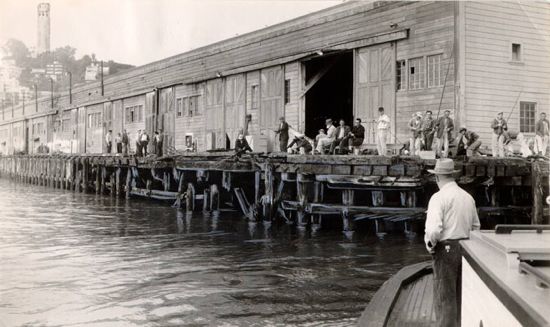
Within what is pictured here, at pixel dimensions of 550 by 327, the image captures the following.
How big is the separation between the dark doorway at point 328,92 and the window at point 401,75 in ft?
13.5

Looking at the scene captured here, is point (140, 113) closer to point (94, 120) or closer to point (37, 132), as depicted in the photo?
point (94, 120)

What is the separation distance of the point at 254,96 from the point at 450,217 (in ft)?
72.4

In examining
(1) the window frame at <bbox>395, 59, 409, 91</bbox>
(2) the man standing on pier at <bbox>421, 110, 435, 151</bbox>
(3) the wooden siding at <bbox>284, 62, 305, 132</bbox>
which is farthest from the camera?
(3) the wooden siding at <bbox>284, 62, 305, 132</bbox>

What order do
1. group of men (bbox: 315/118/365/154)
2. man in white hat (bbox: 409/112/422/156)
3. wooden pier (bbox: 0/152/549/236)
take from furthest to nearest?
group of men (bbox: 315/118/365/154)
man in white hat (bbox: 409/112/422/156)
wooden pier (bbox: 0/152/549/236)

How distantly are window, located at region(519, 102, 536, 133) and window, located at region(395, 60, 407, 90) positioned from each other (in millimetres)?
3626

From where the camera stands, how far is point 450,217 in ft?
15.9

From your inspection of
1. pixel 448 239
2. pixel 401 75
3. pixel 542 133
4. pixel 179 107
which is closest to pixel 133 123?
pixel 179 107

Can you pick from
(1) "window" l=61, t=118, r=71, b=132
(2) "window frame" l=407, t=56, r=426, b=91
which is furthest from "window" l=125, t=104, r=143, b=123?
(2) "window frame" l=407, t=56, r=426, b=91

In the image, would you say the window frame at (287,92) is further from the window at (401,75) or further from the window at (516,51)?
the window at (516,51)

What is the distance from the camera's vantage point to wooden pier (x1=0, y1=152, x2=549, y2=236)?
14211 millimetres

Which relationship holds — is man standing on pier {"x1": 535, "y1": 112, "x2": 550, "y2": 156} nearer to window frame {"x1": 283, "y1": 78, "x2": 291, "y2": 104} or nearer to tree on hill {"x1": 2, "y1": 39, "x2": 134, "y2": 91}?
window frame {"x1": 283, "y1": 78, "x2": 291, "y2": 104}

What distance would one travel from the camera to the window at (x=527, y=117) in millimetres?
18531

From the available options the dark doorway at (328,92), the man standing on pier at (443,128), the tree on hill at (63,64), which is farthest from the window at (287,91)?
the tree on hill at (63,64)

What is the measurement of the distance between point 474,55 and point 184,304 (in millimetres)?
13177
